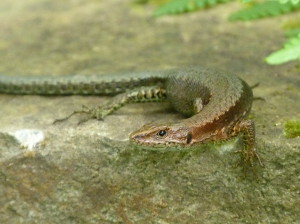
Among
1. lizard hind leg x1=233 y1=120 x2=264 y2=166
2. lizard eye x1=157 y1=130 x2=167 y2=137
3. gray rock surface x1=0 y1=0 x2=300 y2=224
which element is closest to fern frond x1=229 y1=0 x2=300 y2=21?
gray rock surface x1=0 y1=0 x2=300 y2=224

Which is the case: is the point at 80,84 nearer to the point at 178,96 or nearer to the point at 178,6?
the point at 178,96

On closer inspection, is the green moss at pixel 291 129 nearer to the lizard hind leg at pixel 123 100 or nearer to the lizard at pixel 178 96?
the lizard at pixel 178 96

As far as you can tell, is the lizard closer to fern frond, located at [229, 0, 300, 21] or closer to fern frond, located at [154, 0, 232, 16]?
fern frond, located at [229, 0, 300, 21]

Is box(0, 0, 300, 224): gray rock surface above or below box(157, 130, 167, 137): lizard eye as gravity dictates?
below

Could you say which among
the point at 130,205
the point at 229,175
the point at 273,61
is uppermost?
the point at 273,61

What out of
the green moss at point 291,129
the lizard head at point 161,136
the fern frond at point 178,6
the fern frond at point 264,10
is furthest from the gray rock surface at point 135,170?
the fern frond at point 178,6

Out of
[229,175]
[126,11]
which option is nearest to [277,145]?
[229,175]

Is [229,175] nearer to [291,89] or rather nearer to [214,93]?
[214,93]

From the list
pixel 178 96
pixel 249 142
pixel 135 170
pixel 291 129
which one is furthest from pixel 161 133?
pixel 291 129
